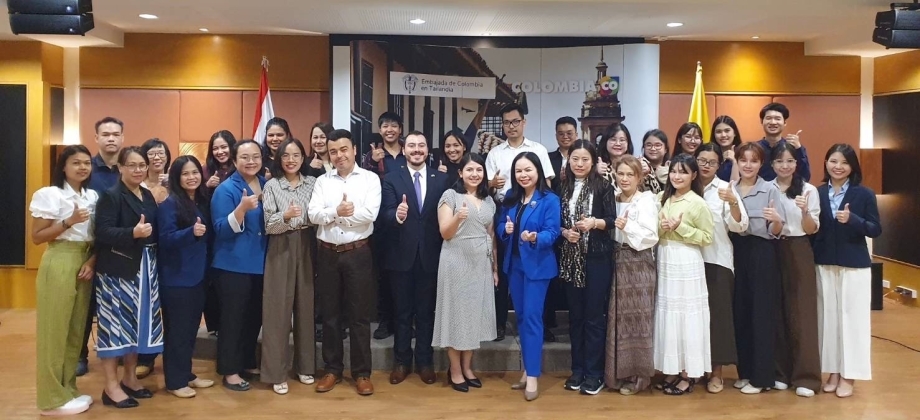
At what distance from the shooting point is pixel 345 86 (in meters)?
7.15

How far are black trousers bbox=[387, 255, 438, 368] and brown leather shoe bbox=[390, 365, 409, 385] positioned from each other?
26 millimetres

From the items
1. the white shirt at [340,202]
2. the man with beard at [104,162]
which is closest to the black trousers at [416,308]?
the white shirt at [340,202]

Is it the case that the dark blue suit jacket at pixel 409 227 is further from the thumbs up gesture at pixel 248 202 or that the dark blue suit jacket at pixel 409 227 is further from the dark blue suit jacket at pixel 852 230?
the dark blue suit jacket at pixel 852 230

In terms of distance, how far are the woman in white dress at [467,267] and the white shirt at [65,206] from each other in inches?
76.8

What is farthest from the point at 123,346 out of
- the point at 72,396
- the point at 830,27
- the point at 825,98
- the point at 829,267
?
the point at 825,98

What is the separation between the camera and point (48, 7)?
4.72m

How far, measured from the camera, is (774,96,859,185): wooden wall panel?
778 centimetres

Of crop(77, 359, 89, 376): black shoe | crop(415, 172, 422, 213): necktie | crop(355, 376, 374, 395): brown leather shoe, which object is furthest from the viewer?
crop(77, 359, 89, 376): black shoe

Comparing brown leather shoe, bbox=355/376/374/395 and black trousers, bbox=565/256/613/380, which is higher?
black trousers, bbox=565/256/613/380

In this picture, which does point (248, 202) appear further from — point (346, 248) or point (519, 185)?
point (519, 185)

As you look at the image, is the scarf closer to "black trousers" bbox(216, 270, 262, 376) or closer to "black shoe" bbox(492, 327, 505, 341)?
"black shoe" bbox(492, 327, 505, 341)

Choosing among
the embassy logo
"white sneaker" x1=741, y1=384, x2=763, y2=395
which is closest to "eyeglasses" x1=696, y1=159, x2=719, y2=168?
"white sneaker" x1=741, y1=384, x2=763, y2=395

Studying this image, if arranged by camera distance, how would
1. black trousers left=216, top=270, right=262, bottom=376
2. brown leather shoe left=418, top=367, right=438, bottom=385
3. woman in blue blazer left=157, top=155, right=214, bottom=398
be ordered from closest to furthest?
woman in blue blazer left=157, top=155, right=214, bottom=398 → black trousers left=216, top=270, right=262, bottom=376 → brown leather shoe left=418, top=367, right=438, bottom=385

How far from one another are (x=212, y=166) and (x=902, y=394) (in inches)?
184
